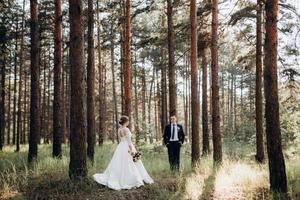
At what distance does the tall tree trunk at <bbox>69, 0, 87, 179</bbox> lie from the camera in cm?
1063

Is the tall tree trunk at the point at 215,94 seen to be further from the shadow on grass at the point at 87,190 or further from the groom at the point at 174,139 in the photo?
the shadow on grass at the point at 87,190

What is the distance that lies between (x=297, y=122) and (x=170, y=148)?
919cm

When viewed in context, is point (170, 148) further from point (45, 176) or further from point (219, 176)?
point (45, 176)

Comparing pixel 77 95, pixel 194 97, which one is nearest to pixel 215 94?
pixel 194 97

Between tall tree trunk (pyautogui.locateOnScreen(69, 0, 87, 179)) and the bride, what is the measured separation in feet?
2.26

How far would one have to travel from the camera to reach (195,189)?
10125mm

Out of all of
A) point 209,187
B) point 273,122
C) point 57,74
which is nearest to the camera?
point 273,122

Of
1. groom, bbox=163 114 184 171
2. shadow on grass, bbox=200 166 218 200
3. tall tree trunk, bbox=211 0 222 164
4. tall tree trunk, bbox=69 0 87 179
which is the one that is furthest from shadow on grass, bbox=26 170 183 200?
tall tree trunk, bbox=211 0 222 164

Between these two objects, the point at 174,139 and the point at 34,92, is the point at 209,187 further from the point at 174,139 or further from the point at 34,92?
the point at 34,92

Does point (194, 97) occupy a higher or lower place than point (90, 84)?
lower

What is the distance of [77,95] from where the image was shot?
10.6 meters

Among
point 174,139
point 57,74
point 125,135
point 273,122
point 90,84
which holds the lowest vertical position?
point 174,139

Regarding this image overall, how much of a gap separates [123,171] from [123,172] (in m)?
0.03

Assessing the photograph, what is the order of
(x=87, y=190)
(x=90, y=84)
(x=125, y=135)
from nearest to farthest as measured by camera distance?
(x=87, y=190) < (x=125, y=135) < (x=90, y=84)
